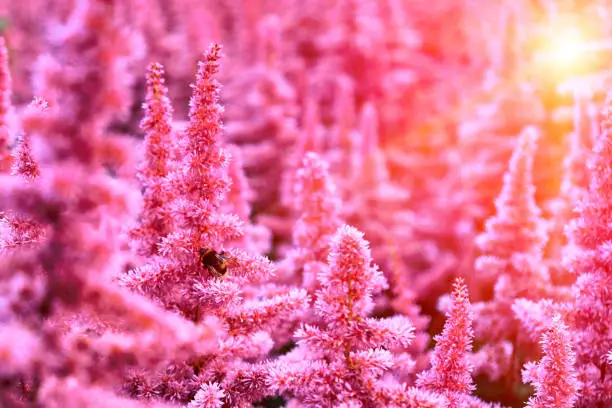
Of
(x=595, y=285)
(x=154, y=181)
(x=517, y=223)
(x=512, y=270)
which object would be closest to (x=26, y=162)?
(x=154, y=181)

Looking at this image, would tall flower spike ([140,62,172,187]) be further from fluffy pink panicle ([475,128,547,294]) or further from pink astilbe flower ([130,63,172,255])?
fluffy pink panicle ([475,128,547,294])

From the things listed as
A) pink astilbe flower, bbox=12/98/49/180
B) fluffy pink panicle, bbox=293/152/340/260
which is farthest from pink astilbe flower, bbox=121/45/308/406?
fluffy pink panicle, bbox=293/152/340/260

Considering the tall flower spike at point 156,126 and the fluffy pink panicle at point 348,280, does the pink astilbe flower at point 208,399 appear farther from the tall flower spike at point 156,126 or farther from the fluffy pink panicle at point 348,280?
the tall flower spike at point 156,126

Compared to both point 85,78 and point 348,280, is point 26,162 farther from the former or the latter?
point 348,280

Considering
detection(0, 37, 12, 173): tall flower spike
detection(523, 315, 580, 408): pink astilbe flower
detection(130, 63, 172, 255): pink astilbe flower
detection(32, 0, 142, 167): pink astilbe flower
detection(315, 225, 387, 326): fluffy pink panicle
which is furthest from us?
detection(0, 37, 12, 173): tall flower spike

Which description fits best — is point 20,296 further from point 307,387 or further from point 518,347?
point 518,347

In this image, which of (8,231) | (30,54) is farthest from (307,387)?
(30,54)
